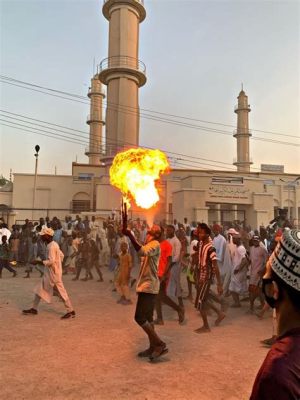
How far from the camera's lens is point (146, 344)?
5.59m

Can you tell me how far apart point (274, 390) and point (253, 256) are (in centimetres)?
716

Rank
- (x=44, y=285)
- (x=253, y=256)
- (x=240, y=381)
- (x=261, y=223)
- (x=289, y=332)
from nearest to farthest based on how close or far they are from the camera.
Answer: (x=289, y=332) < (x=240, y=381) < (x=44, y=285) < (x=253, y=256) < (x=261, y=223)

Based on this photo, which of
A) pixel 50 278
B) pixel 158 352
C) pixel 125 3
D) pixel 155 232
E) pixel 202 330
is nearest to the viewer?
pixel 158 352

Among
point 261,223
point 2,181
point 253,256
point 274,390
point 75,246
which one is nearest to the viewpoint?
point 274,390

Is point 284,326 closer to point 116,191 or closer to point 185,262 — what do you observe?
point 185,262

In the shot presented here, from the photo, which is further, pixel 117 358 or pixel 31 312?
pixel 31 312

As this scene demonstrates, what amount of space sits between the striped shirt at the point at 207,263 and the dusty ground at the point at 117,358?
101 cm

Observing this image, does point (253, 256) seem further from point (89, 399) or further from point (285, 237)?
point (285, 237)

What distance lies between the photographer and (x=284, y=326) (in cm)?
138

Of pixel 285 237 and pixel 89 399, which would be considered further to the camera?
pixel 89 399

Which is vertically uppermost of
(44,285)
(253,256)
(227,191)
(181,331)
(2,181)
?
(2,181)

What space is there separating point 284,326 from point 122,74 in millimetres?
33103

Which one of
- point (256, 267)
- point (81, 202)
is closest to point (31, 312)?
point (256, 267)

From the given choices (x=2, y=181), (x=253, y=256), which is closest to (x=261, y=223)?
(x=253, y=256)
